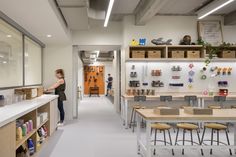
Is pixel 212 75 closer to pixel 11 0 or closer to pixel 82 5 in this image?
pixel 82 5

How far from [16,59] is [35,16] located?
4.31 feet

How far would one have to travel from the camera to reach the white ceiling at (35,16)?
3773mm

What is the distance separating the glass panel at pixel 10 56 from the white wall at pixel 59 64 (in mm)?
2298

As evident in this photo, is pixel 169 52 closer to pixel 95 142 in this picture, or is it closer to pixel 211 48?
pixel 211 48

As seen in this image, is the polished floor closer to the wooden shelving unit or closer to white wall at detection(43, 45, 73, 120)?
white wall at detection(43, 45, 73, 120)

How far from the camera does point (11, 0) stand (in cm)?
360

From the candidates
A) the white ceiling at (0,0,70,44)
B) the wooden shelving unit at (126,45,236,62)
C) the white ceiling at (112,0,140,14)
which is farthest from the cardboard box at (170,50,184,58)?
the white ceiling at (0,0,70,44)

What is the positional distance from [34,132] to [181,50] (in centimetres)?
498

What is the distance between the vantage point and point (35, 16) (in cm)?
446

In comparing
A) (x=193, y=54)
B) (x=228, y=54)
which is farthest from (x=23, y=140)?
(x=228, y=54)

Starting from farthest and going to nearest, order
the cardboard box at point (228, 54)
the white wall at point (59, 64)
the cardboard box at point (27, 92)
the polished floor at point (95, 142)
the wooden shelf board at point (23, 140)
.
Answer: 1. the white wall at point (59, 64)
2. the cardboard box at point (228, 54)
3. the cardboard box at point (27, 92)
4. the polished floor at point (95, 142)
5. the wooden shelf board at point (23, 140)

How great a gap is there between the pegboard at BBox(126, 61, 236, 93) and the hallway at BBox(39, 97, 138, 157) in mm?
1618

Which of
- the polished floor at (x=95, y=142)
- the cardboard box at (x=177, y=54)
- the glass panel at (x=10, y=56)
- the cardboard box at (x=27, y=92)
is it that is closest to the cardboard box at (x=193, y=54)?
the cardboard box at (x=177, y=54)

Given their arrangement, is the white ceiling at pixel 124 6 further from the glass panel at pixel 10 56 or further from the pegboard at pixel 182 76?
the glass panel at pixel 10 56
